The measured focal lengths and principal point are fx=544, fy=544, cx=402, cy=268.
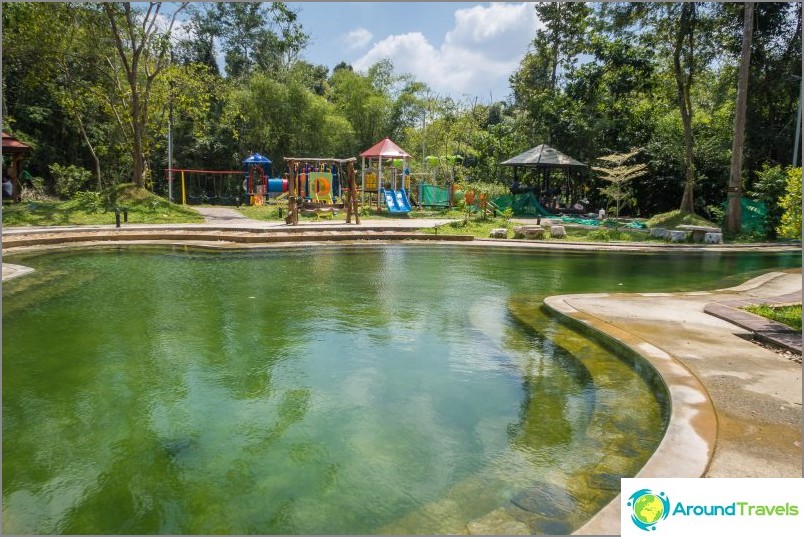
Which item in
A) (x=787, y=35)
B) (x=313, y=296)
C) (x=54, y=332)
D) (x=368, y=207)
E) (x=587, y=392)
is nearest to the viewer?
(x=587, y=392)

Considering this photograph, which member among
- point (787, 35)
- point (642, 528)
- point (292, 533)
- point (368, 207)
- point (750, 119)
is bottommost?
point (292, 533)

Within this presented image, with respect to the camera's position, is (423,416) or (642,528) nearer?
(642,528)

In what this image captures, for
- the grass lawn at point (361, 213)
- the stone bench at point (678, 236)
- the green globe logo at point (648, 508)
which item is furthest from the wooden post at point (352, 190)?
the green globe logo at point (648, 508)

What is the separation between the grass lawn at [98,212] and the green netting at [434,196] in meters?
9.12

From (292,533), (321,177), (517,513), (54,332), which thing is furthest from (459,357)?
(321,177)

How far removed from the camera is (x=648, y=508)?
226cm

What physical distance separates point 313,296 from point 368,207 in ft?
46.8

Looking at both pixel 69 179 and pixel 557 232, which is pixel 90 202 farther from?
pixel 557 232

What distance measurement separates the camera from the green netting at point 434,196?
22.5m

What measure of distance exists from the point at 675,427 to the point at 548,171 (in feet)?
65.4

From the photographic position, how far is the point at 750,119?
63.8 ft

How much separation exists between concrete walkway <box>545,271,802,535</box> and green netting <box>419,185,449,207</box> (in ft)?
52.5

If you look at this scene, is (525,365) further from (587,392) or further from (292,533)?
(292,533)

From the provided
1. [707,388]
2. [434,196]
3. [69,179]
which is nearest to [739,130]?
[434,196]
